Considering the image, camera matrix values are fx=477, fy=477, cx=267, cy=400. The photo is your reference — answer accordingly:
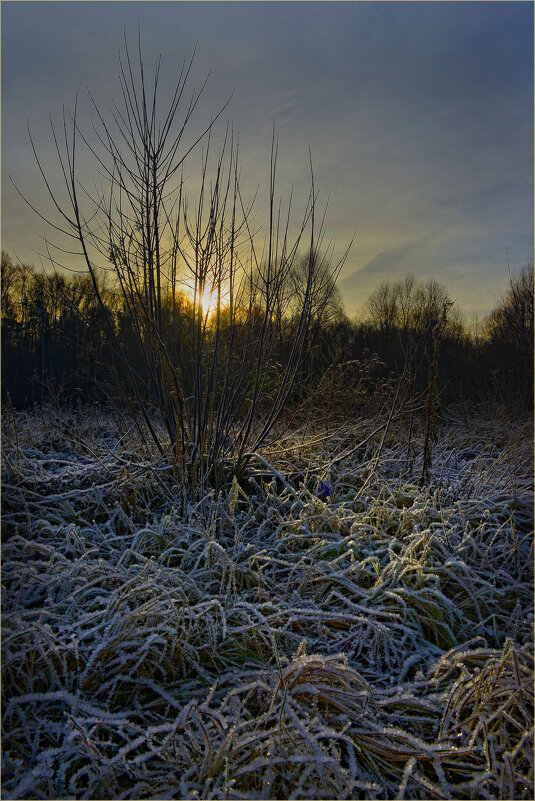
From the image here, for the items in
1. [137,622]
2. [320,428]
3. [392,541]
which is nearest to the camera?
[137,622]

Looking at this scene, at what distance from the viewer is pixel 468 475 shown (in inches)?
160

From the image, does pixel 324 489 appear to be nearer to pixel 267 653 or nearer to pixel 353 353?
pixel 267 653

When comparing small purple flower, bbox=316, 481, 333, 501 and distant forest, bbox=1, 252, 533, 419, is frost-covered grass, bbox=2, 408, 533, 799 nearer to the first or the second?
small purple flower, bbox=316, 481, 333, 501

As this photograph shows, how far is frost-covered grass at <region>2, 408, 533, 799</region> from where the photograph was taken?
141cm

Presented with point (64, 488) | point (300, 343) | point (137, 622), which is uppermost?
point (300, 343)

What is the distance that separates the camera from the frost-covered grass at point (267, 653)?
1.41m

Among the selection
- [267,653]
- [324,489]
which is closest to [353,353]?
[324,489]

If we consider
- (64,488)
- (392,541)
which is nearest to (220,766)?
(392,541)

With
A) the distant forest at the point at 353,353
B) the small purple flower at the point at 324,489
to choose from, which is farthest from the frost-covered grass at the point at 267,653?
the distant forest at the point at 353,353

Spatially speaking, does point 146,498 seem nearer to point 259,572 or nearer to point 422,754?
point 259,572

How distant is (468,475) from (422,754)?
2.90 metres

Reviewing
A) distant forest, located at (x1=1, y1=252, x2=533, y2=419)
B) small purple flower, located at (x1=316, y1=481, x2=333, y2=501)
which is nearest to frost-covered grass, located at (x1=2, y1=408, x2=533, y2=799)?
small purple flower, located at (x1=316, y1=481, x2=333, y2=501)

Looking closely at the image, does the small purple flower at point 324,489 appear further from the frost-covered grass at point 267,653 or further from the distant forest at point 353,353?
the distant forest at point 353,353

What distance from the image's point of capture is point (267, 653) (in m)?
1.96
